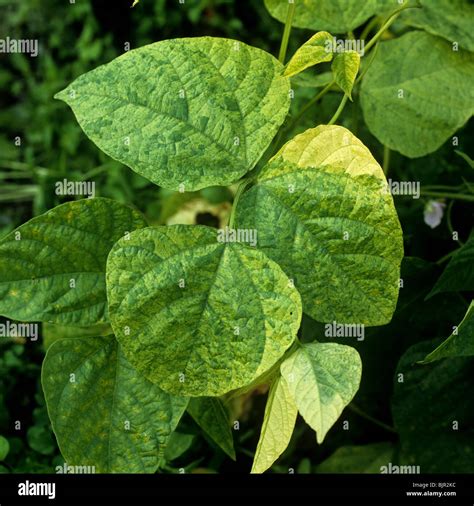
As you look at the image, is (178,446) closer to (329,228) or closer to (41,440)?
(41,440)

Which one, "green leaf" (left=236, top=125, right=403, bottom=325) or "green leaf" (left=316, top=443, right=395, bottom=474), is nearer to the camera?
"green leaf" (left=236, top=125, right=403, bottom=325)

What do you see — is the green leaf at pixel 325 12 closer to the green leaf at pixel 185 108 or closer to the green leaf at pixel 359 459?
the green leaf at pixel 185 108

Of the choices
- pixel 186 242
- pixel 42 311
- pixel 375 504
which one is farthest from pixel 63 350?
pixel 375 504

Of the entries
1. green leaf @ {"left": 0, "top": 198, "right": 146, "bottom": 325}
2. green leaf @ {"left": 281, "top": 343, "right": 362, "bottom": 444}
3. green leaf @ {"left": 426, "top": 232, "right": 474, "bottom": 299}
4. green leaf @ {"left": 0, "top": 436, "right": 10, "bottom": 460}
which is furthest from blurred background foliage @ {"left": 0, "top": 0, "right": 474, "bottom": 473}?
green leaf @ {"left": 281, "top": 343, "right": 362, "bottom": 444}

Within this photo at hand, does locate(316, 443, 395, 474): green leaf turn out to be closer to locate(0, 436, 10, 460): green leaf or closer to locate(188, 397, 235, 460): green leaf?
locate(188, 397, 235, 460): green leaf

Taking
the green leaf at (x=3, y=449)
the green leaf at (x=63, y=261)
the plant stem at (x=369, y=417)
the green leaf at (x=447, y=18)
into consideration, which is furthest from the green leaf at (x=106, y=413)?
the green leaf at (x=447, y=18)

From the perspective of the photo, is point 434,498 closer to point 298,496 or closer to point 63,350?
point 298,496
